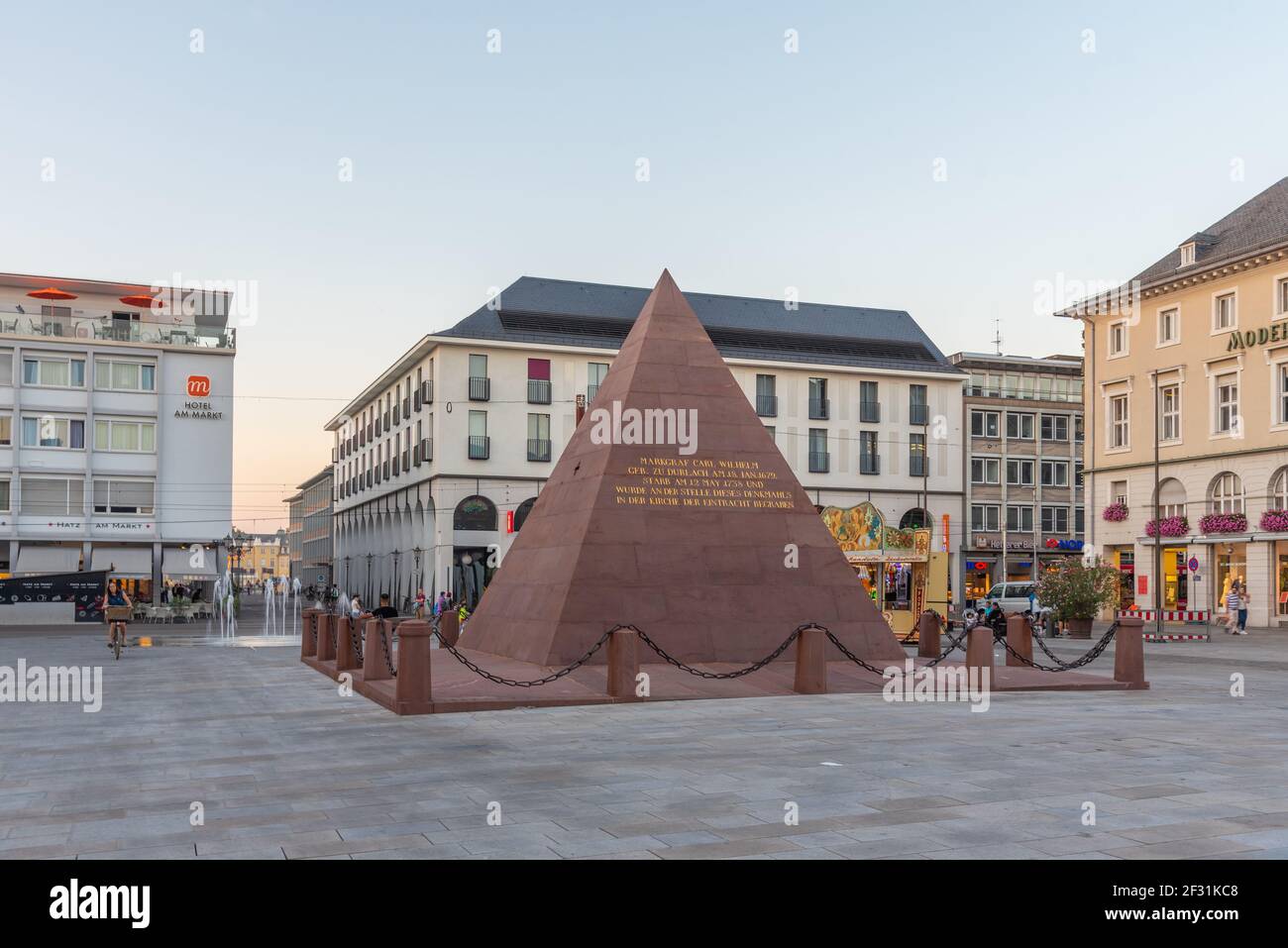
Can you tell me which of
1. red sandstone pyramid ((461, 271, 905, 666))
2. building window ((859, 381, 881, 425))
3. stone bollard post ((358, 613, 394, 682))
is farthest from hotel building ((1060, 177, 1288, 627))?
stone bollard post ((358, 613, 394, 682))

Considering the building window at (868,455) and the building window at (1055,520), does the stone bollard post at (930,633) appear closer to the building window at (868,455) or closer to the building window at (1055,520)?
the building window at (868,455)

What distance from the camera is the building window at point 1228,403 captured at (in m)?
39.8

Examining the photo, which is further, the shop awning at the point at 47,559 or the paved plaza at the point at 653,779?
the shop awning at the point at 47,559

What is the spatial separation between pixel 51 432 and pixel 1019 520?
Answer: 157 ft

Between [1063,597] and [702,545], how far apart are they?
18324 mm

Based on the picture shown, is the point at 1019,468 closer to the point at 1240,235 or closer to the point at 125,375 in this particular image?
the point at 1240,235

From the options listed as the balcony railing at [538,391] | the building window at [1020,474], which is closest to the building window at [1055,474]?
the building window at [1020,474]

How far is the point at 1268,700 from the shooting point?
15.8 metres

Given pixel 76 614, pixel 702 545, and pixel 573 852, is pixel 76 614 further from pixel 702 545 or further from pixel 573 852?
pixel 573 852

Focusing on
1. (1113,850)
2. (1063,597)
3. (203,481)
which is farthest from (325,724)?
(203,481)

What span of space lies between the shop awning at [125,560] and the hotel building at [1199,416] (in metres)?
39.0

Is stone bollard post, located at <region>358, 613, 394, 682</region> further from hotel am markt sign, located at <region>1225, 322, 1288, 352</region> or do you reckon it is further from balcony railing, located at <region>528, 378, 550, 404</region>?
balcony railing, located at <region>528, 378, 550, 404</region>

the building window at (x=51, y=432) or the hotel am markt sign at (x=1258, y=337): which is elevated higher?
the hotel am markt sign at (x=1258, y=337)

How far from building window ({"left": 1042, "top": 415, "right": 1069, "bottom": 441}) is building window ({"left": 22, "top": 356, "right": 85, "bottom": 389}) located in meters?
48.7
